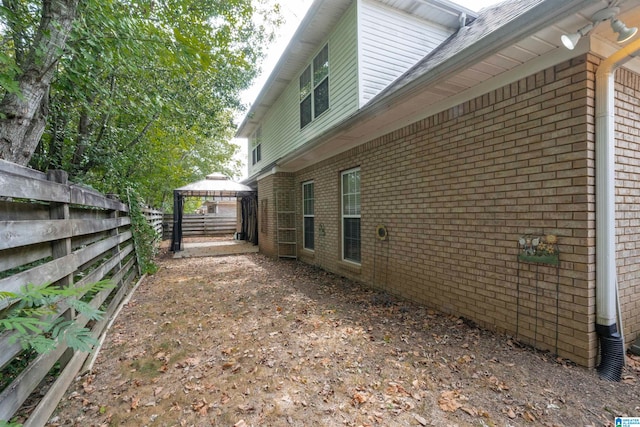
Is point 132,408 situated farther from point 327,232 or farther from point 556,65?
point 327,232

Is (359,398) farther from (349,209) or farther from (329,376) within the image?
(349,209)

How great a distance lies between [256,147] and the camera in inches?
546

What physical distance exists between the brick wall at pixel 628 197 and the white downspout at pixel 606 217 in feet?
1.14

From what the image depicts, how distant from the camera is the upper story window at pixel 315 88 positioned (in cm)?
743

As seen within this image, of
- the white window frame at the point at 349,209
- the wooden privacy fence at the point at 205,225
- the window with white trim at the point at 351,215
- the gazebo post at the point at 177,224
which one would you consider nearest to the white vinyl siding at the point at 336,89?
the white window frame at the point at 349,209

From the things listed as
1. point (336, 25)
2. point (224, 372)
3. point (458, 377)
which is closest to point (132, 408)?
point (224, 372)

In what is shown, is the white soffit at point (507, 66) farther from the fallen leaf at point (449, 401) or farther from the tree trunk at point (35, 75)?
the tree trunk at point (35, 75)

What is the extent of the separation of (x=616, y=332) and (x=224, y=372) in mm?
3792

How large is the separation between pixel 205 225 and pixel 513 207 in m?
18.3

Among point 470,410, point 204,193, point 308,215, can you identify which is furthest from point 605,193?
point 204,193

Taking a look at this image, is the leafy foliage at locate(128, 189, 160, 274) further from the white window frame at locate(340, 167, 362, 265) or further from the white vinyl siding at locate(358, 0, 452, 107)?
the white vinyl siding at locate(358, 0, 452, 107)

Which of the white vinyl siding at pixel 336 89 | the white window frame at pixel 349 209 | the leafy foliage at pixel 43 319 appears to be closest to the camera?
the leafy foliage at pixel 43 319

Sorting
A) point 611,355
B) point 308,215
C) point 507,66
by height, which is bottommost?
point 611,355

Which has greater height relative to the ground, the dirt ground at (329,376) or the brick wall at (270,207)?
the brick wall at (270,207)
